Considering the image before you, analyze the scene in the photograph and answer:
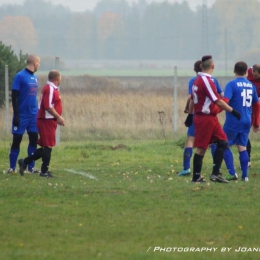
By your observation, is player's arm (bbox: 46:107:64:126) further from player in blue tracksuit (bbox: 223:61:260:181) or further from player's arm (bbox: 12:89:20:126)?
player in blue tracksuit (bbox: 223:61:260:181)

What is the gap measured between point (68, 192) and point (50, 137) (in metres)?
2.20

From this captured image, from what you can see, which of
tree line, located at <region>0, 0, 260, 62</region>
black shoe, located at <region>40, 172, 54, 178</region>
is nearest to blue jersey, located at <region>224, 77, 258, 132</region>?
black shoe, located at <region>40, 172, 54, 178</region>

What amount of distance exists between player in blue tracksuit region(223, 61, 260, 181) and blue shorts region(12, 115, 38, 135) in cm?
321

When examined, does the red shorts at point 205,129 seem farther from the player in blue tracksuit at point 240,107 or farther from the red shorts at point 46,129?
the red shorts at point 46,129

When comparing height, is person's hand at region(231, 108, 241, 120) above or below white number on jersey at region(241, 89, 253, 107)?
below

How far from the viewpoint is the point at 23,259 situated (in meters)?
7.00

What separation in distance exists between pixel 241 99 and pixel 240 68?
1.46 feet

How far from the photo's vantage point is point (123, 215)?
930cm

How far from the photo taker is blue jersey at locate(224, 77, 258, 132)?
12430 mm

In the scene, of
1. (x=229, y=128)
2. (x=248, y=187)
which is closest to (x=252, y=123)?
(x=229, y=128)

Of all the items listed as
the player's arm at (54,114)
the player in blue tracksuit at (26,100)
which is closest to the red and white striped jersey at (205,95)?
the player's arm at (54,114)

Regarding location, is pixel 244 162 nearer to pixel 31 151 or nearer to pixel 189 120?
pixel 189 120

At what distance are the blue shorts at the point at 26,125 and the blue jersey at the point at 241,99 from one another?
3.32 metres

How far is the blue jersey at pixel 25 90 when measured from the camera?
13820 millimetres
